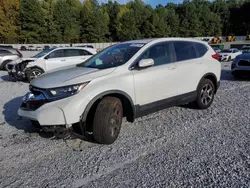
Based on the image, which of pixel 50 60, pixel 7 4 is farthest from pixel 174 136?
pixel 7 4

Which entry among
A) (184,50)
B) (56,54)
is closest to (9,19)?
(56,54)

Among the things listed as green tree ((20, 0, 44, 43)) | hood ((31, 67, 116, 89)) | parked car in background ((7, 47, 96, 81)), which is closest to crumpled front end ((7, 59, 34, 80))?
parked car in background ((7, 47, 96, 81))

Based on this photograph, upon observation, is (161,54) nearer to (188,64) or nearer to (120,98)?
(188,64)

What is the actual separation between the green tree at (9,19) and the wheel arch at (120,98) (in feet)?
190

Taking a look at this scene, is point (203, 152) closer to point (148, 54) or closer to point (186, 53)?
point (148, 54)

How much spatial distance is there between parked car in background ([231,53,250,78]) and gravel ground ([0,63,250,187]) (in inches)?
182

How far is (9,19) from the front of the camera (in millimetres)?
54375

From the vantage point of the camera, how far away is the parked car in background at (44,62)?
9852 mm

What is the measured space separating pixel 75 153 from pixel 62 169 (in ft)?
1.44

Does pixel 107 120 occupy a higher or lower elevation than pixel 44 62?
lower

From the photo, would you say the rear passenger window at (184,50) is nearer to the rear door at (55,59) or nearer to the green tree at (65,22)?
the rear door at (55,59)

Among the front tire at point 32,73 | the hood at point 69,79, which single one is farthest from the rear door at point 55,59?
the hood at point 69,79

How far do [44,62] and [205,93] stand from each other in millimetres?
7306

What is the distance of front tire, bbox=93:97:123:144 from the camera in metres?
3.42
